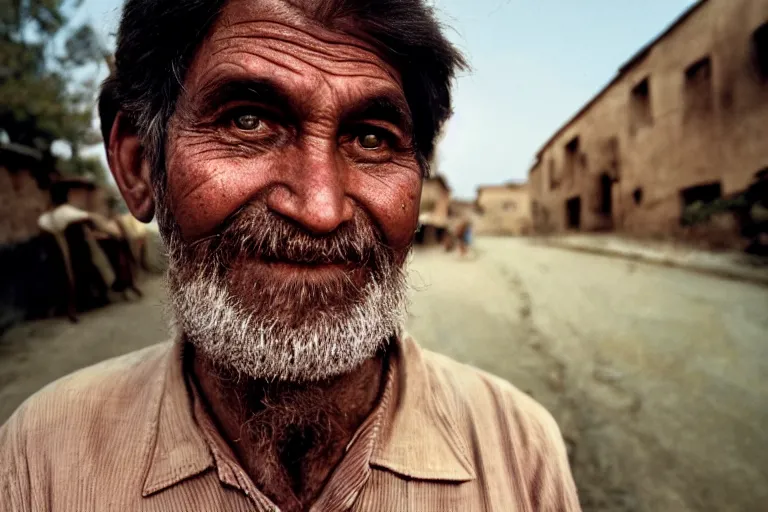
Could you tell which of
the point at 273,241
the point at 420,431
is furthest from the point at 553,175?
the point at 273,241

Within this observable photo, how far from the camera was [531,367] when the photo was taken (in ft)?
5.37

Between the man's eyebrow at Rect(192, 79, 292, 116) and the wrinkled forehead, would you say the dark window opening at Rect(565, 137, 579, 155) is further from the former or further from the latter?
the man's eyebrow at Rect(192, 79, 292, 116)

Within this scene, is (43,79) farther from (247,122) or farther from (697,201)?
(697,201)

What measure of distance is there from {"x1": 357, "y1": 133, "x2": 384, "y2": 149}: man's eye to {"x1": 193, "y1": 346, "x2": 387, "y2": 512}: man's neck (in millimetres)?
659

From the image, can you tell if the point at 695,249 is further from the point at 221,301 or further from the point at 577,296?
the point at 221,301

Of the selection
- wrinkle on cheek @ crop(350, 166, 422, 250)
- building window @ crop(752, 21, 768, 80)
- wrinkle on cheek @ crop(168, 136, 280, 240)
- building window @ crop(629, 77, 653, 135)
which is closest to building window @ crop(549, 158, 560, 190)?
building window @ crop(629, 77, 653, 135)

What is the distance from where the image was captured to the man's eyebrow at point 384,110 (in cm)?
105

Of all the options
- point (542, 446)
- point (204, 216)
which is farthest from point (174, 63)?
point (542, 446)

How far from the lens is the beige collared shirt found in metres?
1.01

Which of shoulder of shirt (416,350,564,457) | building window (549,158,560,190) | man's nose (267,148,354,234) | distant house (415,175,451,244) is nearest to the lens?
man's nose (267,148,354,234)

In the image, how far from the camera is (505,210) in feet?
7.27

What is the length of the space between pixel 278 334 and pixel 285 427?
12.8 inches

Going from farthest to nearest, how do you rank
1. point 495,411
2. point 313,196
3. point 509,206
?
1. point 509,206
2. point 495,411
3. point 313,196

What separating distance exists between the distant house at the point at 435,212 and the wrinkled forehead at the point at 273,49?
3.72ft
